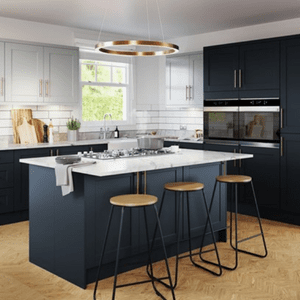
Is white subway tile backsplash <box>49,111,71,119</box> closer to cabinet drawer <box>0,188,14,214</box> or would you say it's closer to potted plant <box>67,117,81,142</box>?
potted plant <box>67,117,81,142</box>

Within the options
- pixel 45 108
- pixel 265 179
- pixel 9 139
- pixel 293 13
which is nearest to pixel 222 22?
pixel 293 13

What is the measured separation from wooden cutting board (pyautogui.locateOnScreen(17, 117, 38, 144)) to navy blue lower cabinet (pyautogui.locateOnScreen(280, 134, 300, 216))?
358 centimetres

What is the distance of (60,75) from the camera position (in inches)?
265

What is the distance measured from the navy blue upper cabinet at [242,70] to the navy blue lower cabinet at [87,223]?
2068 mm

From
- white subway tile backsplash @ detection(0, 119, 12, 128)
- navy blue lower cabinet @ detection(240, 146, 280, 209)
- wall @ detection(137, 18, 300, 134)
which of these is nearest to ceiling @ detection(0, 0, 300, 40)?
wall @ detection(137, 18, 300, 134)

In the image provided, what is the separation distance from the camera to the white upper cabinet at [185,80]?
7215 millimetres

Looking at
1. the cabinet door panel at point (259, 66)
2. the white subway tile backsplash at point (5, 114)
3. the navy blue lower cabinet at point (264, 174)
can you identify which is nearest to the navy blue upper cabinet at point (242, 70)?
the cabinet door panel at point (259, 66)

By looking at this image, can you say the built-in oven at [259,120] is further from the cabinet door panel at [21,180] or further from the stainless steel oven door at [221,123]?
the cabinet door panel at [21,180]

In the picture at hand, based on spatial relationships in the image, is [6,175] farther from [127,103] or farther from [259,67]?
[259,67]

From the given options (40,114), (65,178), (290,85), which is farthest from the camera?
(40,114)

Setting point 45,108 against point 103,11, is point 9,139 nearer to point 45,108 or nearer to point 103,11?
point 45,108

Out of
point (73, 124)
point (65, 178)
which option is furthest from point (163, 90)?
point (65, 178)

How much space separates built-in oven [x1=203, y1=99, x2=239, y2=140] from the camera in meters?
6.49

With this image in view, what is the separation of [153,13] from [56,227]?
336cm
